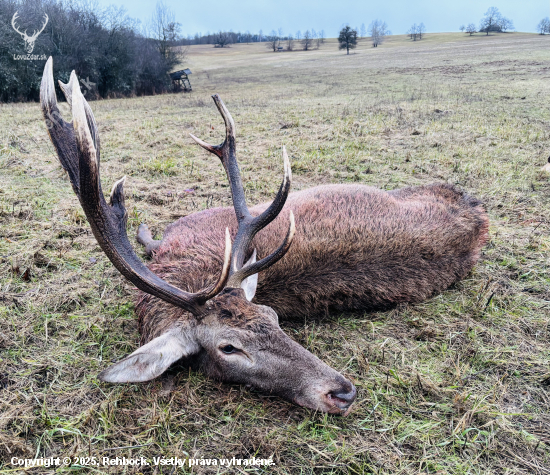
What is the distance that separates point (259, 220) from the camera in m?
3.09

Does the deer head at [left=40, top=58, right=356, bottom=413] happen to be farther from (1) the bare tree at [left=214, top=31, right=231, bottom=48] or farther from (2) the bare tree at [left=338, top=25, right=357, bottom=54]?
(1) the bare tree at [left=214, top=31, right=231, bottom=48]

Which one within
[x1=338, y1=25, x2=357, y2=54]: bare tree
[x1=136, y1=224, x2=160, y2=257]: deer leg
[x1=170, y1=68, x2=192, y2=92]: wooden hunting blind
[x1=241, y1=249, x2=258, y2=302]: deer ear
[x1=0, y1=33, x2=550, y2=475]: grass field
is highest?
[x1=338, y1=25, x2=357, y2=54]: bare tree

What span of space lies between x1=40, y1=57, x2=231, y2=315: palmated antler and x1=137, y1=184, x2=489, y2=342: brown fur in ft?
Answer: 0.92

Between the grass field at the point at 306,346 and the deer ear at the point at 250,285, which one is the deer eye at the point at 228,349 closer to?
the grass field at the point at 306,346

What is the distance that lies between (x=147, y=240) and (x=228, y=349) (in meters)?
2.24

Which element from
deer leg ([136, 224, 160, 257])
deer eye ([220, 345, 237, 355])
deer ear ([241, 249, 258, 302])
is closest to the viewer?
deer eye ([220, 345, 237, 355])

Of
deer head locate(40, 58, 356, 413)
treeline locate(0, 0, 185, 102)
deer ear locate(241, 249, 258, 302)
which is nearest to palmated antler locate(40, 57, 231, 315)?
deer head locate(40, 58, 356, 413)

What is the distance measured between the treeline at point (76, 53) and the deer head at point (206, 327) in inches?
903

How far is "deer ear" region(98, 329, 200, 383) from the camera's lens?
228 centimetres

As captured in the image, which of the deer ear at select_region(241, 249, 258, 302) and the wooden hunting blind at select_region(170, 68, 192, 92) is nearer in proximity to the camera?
the deer ear at select_region(241, 249, 258, 302)

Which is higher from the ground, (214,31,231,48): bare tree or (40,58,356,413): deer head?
(214,31,231,48): bare tree

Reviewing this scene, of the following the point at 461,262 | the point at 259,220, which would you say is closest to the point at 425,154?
the point at 461,262

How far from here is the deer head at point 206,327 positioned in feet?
7.55

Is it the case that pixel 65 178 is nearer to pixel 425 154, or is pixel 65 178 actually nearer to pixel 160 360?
pixel 160 360
